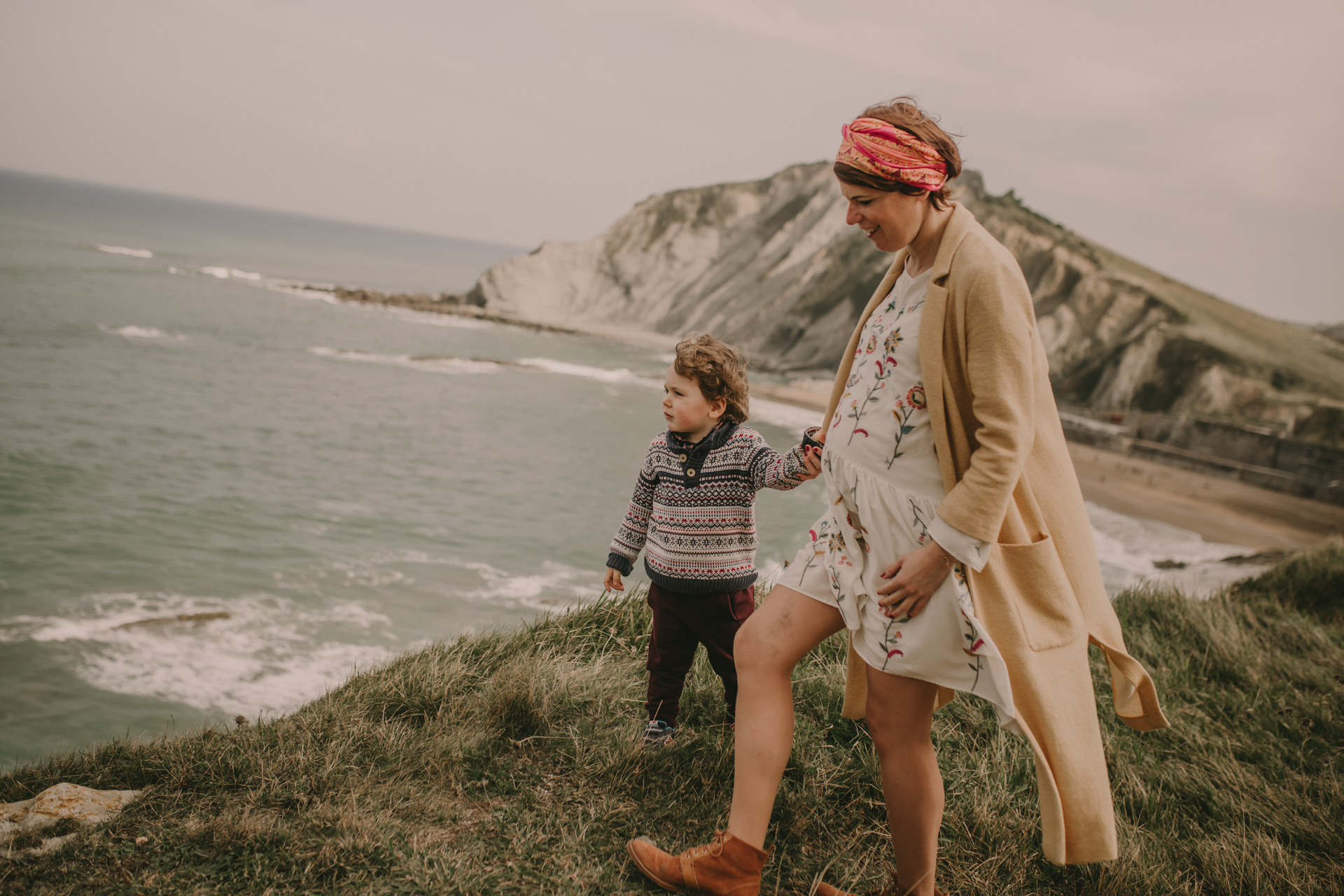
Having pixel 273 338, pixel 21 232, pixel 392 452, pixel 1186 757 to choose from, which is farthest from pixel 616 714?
pixel 21 232

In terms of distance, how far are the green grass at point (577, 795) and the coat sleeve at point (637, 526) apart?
0.56 m

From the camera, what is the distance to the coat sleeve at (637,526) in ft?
9.80

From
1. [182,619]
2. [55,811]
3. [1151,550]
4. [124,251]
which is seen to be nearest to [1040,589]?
[55,811]

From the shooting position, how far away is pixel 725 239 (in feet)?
192

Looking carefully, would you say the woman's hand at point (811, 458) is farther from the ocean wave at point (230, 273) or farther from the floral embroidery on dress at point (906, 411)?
the ocean wave at point (230, 273)

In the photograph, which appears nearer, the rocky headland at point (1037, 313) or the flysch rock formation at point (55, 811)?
the flysch rock formation at point (55, 811)

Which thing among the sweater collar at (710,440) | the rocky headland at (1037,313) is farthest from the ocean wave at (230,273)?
the sweater collar at (710,440)

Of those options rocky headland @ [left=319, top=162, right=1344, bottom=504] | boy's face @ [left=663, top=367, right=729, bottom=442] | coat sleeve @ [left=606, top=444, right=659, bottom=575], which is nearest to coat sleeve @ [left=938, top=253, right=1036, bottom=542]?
boy's face @ [left=663, top=367, right=729, bottom=442]

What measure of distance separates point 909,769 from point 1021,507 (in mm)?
727

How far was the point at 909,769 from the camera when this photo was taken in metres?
1.99

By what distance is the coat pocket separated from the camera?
178 cm

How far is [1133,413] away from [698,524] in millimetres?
31252

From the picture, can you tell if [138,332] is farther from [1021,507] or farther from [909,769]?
[1021,507]

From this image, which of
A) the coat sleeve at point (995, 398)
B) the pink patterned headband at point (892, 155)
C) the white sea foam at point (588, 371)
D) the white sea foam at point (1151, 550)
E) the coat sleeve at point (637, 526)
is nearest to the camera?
the coat sleeve at point (995, 398)
